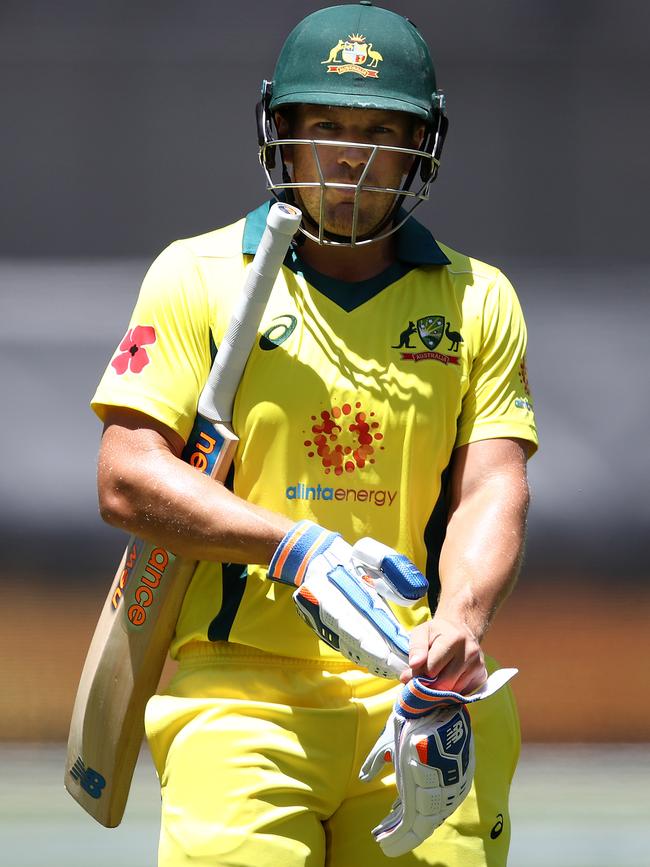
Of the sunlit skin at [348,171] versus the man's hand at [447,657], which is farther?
the sunlit skin at [348,171]

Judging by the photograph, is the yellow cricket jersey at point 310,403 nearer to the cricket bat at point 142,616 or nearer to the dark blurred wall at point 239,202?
the cricket bat at point 142,616

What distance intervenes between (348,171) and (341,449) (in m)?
0.40

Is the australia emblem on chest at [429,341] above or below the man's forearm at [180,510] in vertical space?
above

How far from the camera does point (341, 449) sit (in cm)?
221

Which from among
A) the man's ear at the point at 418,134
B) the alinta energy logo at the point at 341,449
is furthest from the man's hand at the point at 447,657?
the man's ear at the point at 418,134

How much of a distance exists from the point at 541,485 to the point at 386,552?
249cm

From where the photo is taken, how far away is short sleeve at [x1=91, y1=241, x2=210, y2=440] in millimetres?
2180

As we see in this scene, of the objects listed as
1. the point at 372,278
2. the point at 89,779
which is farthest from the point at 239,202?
the point at 89,779

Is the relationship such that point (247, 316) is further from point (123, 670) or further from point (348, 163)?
point (123, 670)

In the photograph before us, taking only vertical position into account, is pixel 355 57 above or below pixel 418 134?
above

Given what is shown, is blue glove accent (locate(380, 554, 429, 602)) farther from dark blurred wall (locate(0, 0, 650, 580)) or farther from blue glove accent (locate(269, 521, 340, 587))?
dark blurred wall (locate(0, 0, 650, 580))

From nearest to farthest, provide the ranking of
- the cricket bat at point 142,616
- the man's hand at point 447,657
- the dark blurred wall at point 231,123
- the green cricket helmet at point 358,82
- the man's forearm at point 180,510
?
the man's hand at point 447,657
the man's forearm at point 180,510
the cricket bat at point 142,616
the green cricket helmet at point 358,82
the dark blurred wall at point 231,123

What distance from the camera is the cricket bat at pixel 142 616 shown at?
85.8 inches

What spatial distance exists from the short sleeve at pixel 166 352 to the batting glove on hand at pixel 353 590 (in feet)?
0.88
